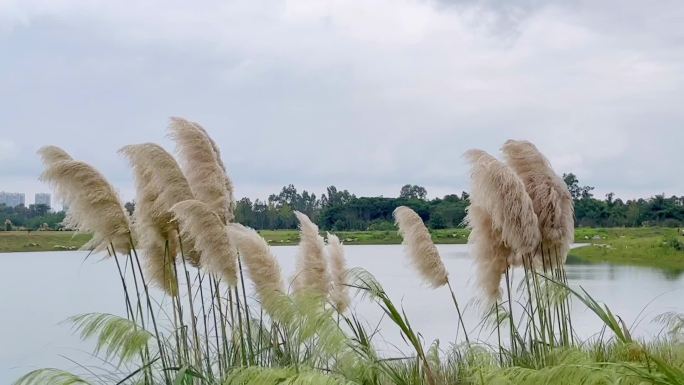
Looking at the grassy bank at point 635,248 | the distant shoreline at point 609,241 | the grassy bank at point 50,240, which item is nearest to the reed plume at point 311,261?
the distant shoreline at point 609,241

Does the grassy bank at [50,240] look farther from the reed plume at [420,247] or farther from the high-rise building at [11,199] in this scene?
the reed plume at [420,247]

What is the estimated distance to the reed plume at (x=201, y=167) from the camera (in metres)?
5.22

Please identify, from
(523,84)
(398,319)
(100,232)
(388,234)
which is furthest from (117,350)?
(388,234)

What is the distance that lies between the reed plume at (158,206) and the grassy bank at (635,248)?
2350 centimetres

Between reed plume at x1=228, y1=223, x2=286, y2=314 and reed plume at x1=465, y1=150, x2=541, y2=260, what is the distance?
1.31 m

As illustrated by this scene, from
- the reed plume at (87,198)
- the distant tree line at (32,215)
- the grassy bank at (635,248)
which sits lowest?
the grassy bank at (635,248)

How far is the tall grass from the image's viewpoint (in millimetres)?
4465

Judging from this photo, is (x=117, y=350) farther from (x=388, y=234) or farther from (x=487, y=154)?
(x=388, y=234)

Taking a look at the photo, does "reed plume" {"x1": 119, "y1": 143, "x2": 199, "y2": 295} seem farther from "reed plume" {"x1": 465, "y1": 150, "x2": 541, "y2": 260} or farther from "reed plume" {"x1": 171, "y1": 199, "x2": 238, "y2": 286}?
"reed plume" {"x1": 465, "y1": 150, "x2": 541, "y2": 260}

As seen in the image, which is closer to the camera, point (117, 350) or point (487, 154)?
point (117, 350)

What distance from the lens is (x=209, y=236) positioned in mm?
4891

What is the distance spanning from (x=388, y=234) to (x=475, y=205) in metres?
29.5

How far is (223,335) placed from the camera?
18.0ft

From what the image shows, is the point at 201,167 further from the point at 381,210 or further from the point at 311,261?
the point at 381,210
